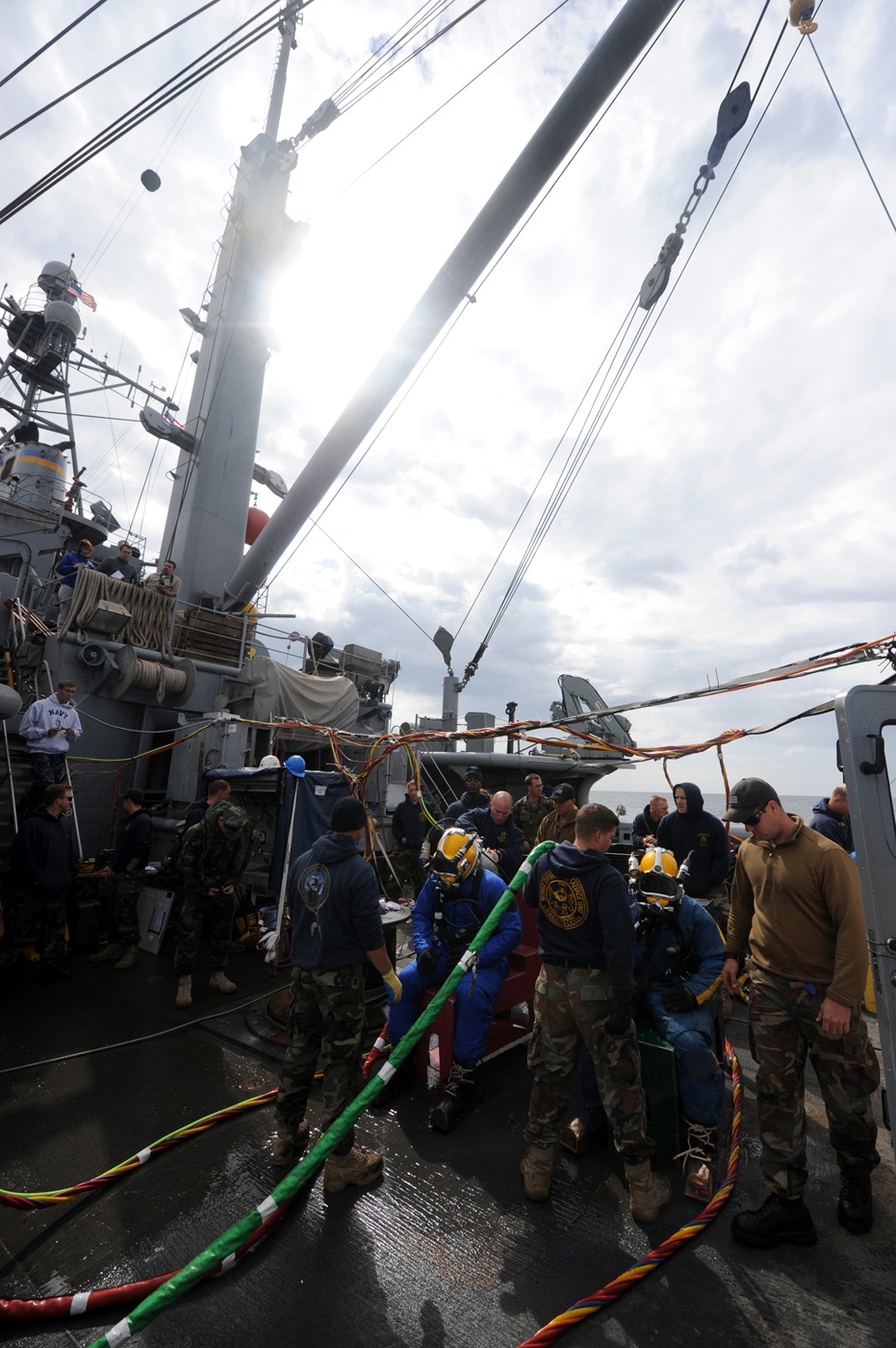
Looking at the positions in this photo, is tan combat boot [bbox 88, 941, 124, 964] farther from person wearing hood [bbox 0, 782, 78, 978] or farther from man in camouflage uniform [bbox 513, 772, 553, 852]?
man in camouflage uniform [bbox 513, 772, 553, 852]

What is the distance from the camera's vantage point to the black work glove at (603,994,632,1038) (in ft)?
9.38

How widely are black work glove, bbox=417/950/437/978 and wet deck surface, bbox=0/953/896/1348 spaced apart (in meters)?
0.88

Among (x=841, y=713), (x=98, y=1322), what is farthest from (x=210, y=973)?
(x=841, y=713)

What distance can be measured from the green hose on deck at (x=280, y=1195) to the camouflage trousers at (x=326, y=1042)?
0.78 feet

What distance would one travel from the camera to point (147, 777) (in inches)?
377

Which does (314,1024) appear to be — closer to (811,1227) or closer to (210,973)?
(811,1227)

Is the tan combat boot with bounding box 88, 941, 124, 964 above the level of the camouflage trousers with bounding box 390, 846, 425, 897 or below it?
below

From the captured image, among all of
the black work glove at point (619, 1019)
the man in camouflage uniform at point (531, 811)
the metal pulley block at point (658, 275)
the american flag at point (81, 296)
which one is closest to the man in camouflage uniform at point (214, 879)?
the man in camouflage uniform at point (531, 811)

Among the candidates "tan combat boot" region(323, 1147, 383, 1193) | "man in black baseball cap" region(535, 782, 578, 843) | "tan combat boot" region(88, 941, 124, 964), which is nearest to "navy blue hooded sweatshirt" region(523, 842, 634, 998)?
"tan combat boot" region(323, 1147, 383, 1193)

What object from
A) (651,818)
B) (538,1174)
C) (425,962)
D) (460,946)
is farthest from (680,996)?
(651,818)

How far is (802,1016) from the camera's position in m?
2.82

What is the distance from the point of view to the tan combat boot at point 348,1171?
3.03 m

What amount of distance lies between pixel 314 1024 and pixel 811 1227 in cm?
257

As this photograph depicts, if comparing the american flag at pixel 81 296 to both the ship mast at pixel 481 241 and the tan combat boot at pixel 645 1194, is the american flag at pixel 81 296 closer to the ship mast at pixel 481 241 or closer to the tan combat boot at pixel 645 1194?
the ship mast at pixel 481 241
